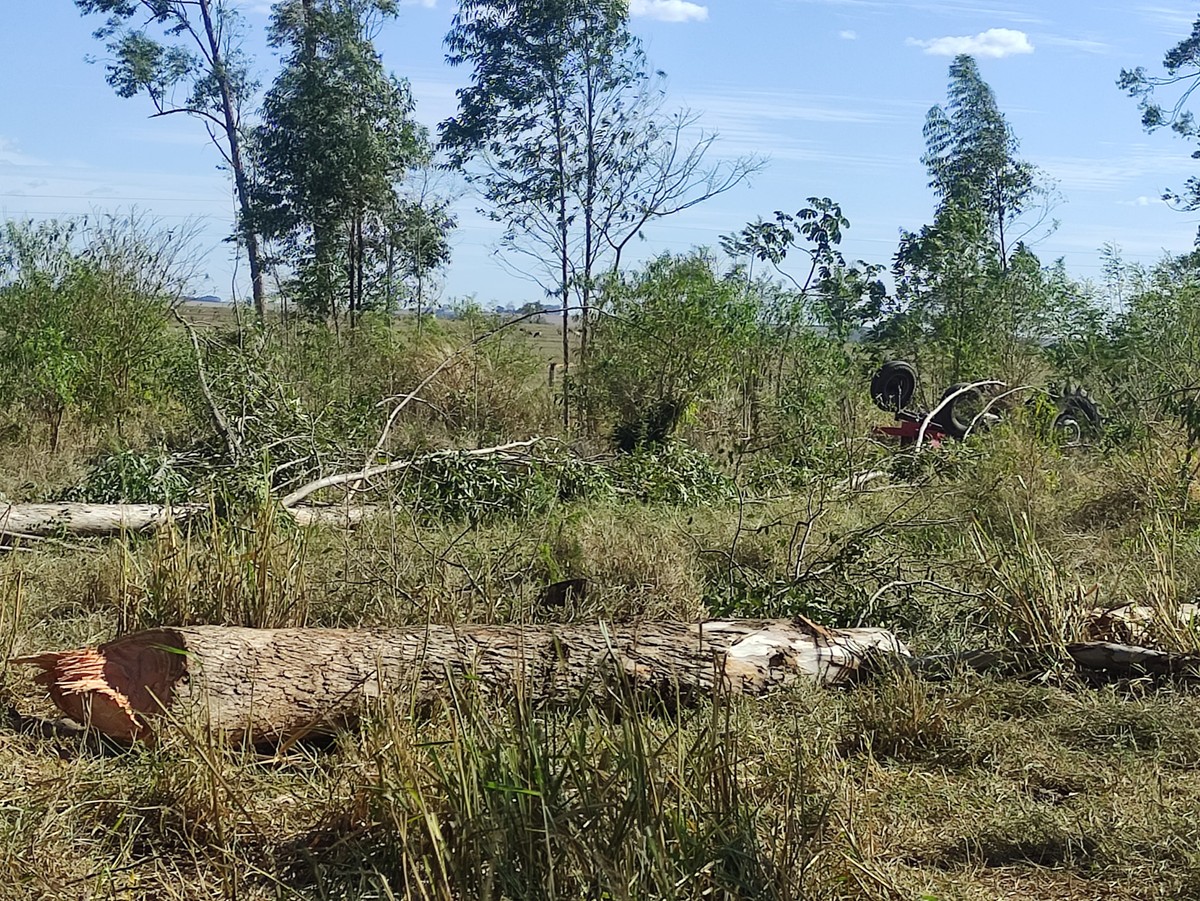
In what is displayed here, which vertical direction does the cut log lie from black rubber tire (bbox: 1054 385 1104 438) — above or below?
below

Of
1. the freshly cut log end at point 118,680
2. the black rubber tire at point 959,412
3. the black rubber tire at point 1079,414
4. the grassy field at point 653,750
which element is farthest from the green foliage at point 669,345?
the freshly cut log end at point 118,680

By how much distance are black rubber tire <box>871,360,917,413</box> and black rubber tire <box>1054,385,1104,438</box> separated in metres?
1.50

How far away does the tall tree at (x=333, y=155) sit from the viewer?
18984mm

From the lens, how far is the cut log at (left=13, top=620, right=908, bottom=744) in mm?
4020

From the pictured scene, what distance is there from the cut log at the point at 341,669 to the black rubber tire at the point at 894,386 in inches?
315

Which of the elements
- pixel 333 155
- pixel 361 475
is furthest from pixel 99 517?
pixel 333 155

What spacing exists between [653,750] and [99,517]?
205 inches

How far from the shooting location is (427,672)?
4.38 meters

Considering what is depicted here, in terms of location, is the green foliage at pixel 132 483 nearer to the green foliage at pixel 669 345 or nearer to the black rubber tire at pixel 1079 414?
the green foliage at pixel 669 345

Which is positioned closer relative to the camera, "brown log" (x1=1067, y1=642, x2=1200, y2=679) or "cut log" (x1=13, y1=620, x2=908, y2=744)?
"cut log" (x1=13, y1=620, x2=908, y2=744)

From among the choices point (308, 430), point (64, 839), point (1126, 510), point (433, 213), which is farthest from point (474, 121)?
point (64, 839)

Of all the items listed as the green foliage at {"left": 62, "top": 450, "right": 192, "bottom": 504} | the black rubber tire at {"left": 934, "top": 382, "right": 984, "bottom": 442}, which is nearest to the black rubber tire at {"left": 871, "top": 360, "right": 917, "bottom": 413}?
the black rubber tire at {"left": 934, "top": 382, "right": 984, "bottom": 442}

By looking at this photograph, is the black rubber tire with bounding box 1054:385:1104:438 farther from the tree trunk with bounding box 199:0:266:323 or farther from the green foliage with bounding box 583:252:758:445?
the tree trunk with bounding box 199:0:266:323

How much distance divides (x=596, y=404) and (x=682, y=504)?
3579mm
